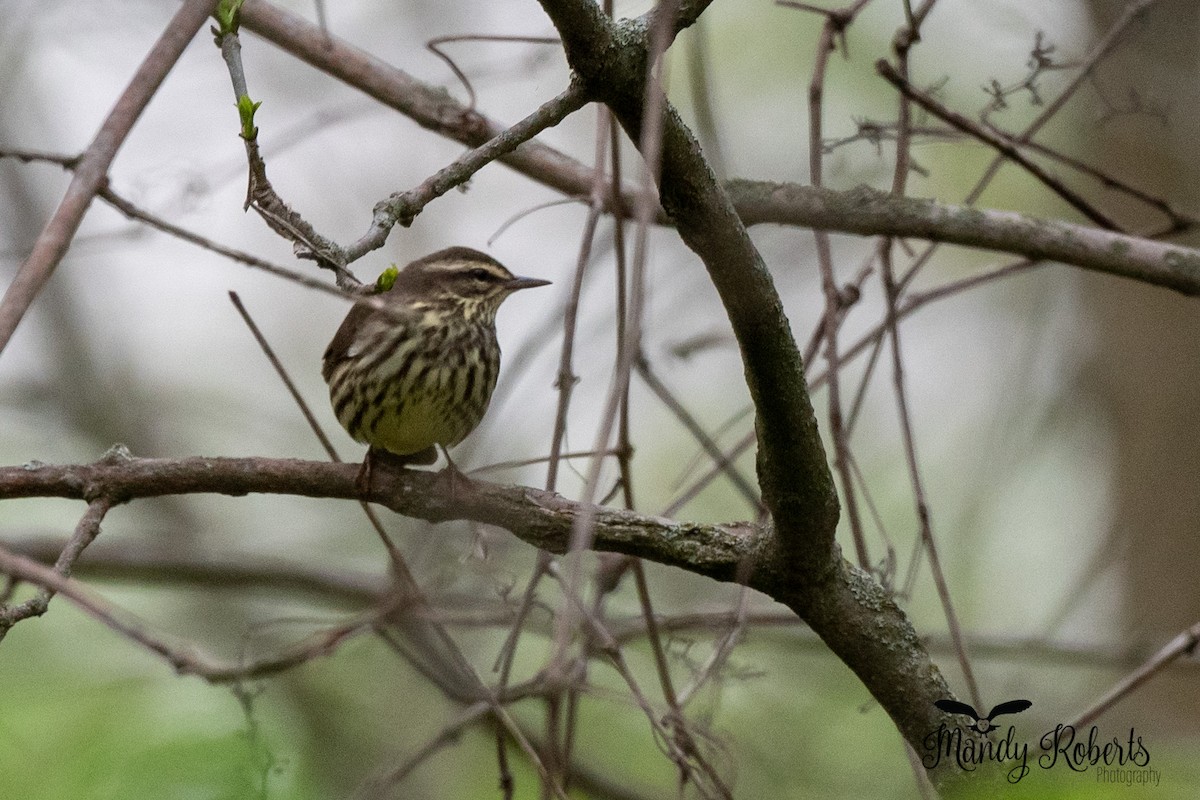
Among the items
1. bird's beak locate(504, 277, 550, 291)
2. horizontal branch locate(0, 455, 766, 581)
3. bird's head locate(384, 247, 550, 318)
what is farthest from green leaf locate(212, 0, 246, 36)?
bird's beak locate(504, 277, 550, 291)

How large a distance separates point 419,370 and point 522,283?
2.46 feet

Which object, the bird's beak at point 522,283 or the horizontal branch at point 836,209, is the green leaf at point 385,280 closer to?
the horizontal branch at point 836,209

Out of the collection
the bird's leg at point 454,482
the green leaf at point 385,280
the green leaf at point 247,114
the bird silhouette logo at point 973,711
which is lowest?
the bird silhouette logo at point 973,711

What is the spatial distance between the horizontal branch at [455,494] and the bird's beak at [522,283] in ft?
6.08

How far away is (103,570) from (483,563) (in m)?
2.89

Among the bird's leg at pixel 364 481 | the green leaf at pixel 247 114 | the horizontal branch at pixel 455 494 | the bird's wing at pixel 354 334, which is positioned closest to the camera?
the green leaf at pixel 247 114

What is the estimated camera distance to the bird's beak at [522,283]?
5.35 m

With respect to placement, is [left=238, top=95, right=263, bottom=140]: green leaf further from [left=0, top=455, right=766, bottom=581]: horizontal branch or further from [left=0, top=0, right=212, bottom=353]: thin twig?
[left=0, top=455, right=766, bottom=581]: horizontal branch

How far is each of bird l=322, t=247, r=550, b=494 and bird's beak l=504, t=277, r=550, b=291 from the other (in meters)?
0.07

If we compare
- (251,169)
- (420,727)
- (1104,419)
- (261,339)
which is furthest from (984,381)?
(251,169)

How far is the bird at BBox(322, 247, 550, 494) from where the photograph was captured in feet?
16.0

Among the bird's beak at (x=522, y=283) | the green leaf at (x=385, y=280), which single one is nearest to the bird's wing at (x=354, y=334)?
the bird's beak at (x=522, y=283)

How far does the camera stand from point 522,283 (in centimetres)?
541

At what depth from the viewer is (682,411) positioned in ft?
14.0
